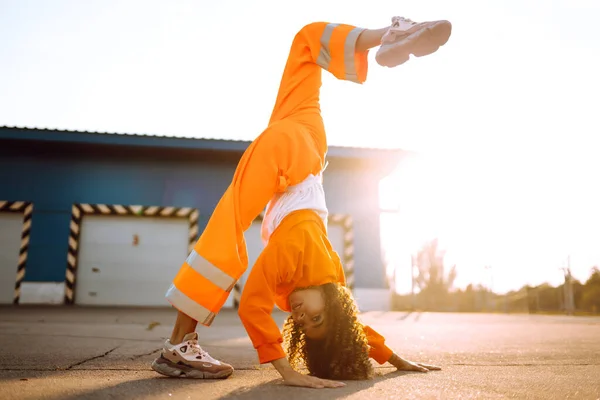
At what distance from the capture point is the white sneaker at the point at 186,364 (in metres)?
1.99

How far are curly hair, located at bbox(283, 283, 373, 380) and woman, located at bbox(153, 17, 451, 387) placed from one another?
0.06 m

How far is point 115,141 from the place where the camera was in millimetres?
11320

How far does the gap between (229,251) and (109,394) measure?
683mm

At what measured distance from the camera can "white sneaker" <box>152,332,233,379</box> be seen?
6.53 ft

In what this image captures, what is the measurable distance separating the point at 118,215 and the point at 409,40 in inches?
428

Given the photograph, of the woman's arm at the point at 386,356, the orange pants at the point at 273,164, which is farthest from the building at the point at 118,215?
the orange pants at the point at 273,164

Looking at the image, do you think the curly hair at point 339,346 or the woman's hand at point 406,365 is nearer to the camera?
the curly hair at point 339,346

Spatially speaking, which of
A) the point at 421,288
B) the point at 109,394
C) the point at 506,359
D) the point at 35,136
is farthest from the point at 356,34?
the point at 421,288

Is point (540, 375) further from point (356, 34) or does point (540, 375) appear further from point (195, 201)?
point (195, 201)

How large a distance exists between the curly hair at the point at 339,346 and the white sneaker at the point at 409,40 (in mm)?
1022

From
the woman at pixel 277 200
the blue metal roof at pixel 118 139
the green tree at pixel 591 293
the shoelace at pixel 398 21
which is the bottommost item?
the green tree at pixel 591 293

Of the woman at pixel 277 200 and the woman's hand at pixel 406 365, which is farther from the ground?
the woman at pixel 277 200

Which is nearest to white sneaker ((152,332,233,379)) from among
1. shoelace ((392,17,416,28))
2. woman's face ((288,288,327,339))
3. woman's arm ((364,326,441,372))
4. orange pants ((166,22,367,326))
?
orange pants ((166,22,367,326))

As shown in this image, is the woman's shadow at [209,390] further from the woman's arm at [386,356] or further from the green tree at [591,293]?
the green tree at [591,293]
